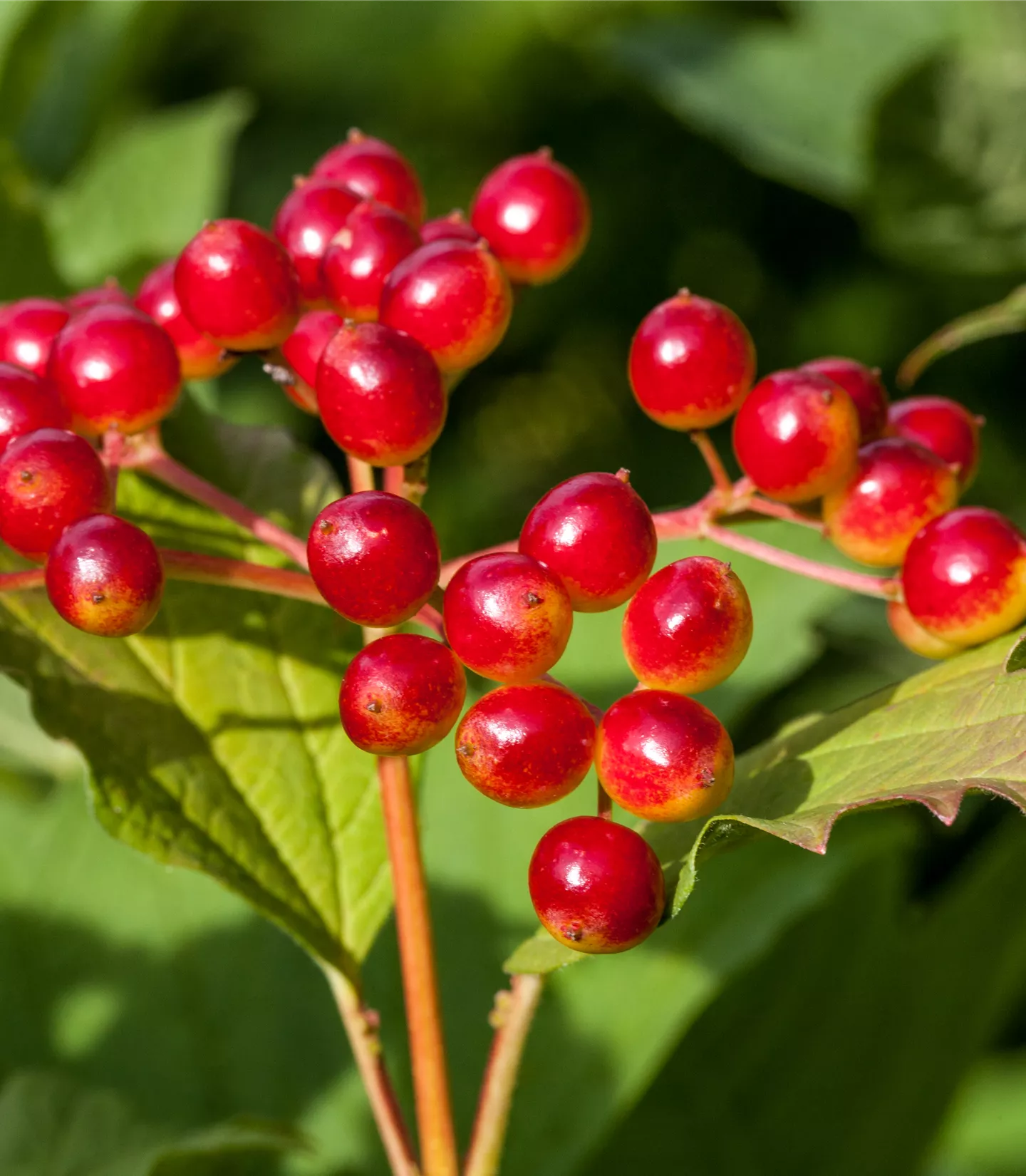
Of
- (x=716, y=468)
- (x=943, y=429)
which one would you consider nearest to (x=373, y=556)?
(x=716, y=468)

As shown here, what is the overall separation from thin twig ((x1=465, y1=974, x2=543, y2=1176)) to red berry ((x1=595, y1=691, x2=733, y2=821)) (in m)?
0.21

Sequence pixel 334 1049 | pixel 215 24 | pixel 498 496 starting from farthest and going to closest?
pixel 215 24 → pixel 498 496 → pixel 334 1049

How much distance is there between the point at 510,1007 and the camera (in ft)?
3.16

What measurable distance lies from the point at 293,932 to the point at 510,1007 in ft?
0.55

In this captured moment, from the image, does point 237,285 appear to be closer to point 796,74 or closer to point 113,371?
point 113,371

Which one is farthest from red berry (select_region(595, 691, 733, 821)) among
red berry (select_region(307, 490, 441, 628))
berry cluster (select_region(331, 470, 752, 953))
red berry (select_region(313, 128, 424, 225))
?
red berry (select_region(313, 128, 424, 225))

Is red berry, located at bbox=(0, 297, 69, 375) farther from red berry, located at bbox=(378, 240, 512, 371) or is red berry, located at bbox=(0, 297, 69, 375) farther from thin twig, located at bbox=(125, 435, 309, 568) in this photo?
red berry, located at bbox=(378, 240, 512, 371)

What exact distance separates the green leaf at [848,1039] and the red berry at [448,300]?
3.08 ft

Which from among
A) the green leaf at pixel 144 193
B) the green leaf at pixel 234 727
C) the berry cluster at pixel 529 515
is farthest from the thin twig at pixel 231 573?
the green leaf at pixel 144 193

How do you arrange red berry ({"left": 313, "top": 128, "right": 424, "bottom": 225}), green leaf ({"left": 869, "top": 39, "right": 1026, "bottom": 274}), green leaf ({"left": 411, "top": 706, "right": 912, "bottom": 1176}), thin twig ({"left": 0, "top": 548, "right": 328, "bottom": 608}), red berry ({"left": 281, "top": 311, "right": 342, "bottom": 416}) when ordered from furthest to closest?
green leaf ({"left": 869, "top": 39, "right": 1026, "bottom": 274}) → green leaf ({"left": 411, "top": 706, "right": 912, "bottom": 1176}) → red berry ({"left": 313, "top": 128, "right": 424, "bottom": 225}) → red berry ({"left": 281, "top": 311, "right": 342, "bottom": 416}) → thin twig ({"left": 0, "top": 548, "right": 328, "bottom": 608})

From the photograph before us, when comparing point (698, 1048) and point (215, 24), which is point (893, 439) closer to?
point (698, 1048)

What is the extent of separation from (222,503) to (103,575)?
0.51 feet

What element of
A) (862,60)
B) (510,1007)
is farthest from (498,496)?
(510,1007)

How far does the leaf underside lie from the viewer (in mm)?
787
